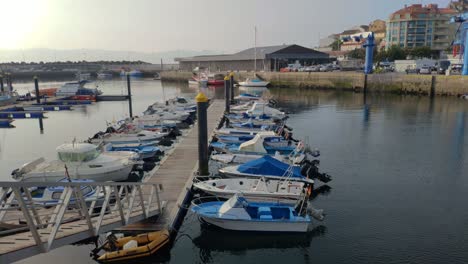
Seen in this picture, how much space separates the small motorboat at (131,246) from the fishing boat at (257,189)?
4763 mm

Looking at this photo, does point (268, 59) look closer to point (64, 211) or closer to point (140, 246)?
point (140, 246)

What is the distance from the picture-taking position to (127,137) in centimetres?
3053

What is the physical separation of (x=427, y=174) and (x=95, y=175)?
21593 mm

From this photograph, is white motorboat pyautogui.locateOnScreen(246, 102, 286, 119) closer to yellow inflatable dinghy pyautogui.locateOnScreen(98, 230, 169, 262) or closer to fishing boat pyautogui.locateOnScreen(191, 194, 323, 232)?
fishing boat pyautogui.locateOnScreen(191, 194, 323, 232)

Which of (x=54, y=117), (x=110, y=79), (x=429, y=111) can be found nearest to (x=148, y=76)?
(x=110, y=79)

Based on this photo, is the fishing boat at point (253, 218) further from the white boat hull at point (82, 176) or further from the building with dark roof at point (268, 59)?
the building with dark roof at point (268, 59)

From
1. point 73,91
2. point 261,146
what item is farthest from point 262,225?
point 73,91

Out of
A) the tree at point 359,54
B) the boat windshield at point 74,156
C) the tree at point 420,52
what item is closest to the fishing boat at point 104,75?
the tree at point 359,54

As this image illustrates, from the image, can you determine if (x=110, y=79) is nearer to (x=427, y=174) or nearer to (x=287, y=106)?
(x=287, y=106)

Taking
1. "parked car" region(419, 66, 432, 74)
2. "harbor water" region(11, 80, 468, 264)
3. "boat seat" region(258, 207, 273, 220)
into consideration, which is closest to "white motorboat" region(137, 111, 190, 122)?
"harbor water" region(11, 80, 468, 264)

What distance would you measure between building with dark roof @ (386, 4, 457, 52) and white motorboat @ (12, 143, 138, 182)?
128882 millimetres

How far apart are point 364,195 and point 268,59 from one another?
88.4 metres

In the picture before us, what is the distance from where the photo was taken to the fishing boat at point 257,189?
61.2ft

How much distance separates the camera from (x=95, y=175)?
71.0ft
